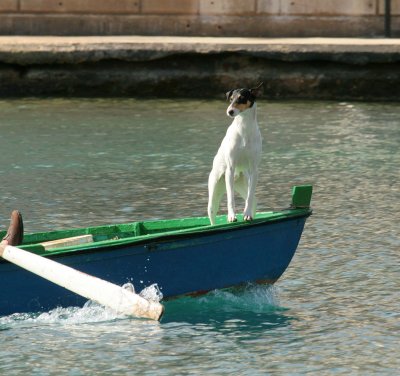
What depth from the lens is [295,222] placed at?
10.8 m

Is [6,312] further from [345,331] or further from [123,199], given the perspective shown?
[123,199]

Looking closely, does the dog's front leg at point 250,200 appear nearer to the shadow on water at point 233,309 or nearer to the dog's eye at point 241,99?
the dog's eye at point 241,99

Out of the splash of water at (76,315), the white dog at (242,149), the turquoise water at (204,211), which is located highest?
the white dog at (242,149)

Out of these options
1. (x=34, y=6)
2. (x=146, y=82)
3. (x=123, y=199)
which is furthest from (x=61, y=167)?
(x=34, y=6)

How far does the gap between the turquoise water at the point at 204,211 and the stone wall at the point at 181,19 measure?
242 centimetres

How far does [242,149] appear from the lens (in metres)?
10.5

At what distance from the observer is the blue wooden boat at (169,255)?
10102 millimetres

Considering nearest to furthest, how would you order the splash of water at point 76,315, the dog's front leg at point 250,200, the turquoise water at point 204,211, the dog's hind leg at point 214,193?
the turquoise water at point 204,211
the splash of water at point 76,315
the dog's front leg at point 250,200
the dog's hind leg at point 214,193

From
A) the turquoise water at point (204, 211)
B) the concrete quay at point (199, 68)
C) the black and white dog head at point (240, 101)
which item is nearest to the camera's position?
the turquoise water at point (204, 211)

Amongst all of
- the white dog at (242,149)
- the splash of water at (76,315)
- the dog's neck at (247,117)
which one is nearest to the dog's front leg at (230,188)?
the white dog at (242,149)

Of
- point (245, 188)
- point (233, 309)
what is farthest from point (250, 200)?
point (233, 309)

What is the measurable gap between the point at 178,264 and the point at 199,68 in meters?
12.8

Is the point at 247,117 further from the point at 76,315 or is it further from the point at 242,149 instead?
the point at 76,315

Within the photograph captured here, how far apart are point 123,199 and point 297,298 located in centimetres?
439
